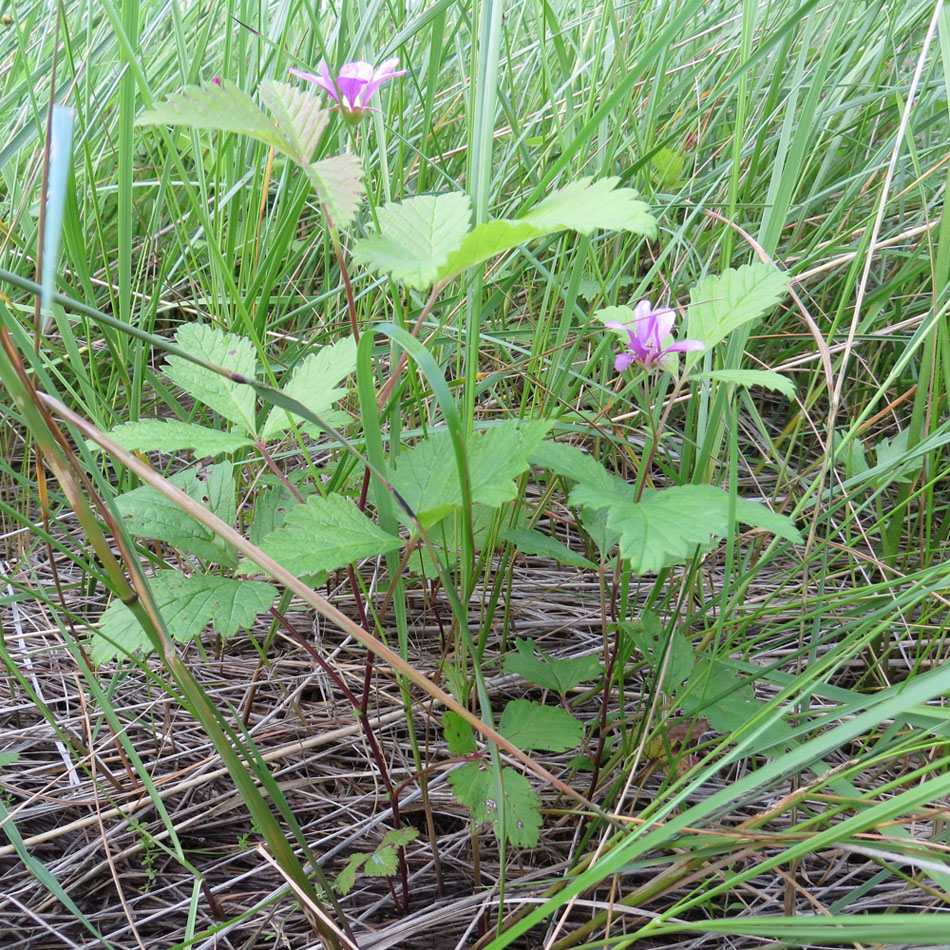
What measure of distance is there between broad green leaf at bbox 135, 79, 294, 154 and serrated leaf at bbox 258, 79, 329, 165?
0.07 ft

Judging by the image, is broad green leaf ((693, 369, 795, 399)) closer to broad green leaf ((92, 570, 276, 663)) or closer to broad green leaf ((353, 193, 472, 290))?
broad green leaf ((353, 193, 472, 290))

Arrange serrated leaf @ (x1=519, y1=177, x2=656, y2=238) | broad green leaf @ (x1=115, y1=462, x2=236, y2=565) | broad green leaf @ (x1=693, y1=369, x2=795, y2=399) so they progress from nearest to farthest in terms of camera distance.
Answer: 1. serrated leaf @ (x1=519, y1=177, x2=656, y2=238)
2. broad green leaf @ (x1=693, y1=369, x2=795, y2=399)
3. broad green leaf @ (x1=115, y1=462, x2=236, y2=565)

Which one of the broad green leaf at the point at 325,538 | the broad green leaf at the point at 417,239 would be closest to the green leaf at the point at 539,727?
the broad green leaf at the point at 325,538

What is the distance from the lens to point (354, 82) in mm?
857

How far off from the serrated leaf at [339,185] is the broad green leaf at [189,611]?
1.36 feet

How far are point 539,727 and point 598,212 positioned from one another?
581 millimetres

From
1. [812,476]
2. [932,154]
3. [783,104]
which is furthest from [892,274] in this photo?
[812,476]

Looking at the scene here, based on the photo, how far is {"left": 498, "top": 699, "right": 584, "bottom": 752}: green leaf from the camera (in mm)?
889

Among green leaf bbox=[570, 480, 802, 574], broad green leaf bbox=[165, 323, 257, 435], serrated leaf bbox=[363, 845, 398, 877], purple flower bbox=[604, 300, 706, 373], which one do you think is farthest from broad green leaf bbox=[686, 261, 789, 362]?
serrated leaf bbox=[363, 845, 398, 877]

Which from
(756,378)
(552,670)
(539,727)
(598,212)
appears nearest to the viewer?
(598,212)

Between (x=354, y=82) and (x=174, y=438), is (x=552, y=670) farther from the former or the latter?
(x=354, y=82)

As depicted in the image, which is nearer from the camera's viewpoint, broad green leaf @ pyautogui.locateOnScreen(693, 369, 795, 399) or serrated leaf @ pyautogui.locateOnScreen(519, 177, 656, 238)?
serrated leaf @ pyautogui.locateOnScreen(519, 177, 656, 238)

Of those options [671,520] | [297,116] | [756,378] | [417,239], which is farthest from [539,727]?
[297,116]

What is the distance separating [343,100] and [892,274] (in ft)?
4.29
